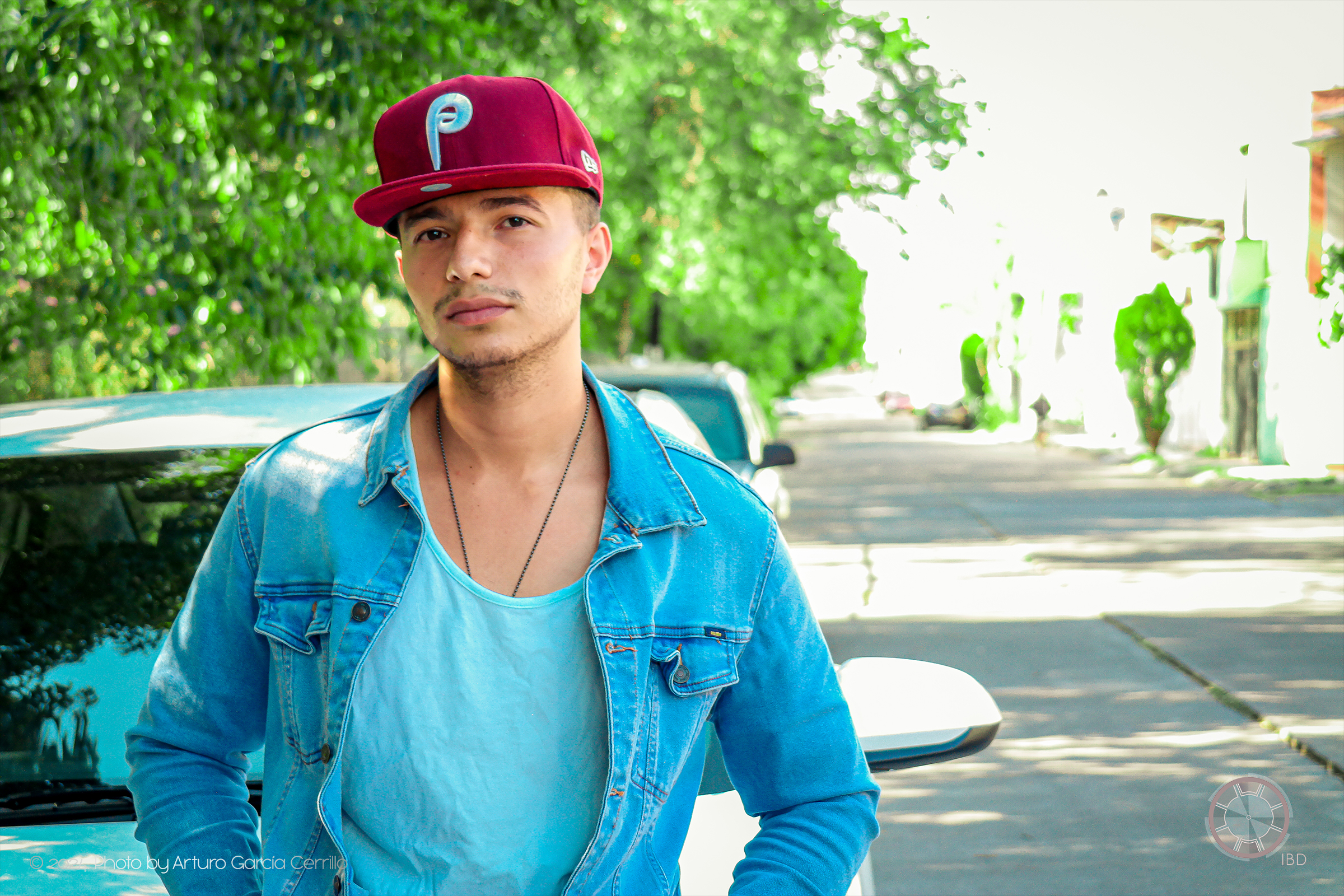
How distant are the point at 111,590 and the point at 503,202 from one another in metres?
1.73

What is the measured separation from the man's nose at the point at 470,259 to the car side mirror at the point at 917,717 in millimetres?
930

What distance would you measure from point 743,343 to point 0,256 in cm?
2665

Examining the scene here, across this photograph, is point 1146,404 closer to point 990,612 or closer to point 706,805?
point 990,612

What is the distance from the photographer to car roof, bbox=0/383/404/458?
2938 millimetres

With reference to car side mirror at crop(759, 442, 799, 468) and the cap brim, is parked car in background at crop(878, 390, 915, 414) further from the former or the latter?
the cap brim

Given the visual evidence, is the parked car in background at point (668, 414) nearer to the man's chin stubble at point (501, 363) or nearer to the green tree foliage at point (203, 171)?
the man's chin stubble at point (501, 363)

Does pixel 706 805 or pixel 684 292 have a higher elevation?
pixel 684 292

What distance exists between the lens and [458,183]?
165 centimetres

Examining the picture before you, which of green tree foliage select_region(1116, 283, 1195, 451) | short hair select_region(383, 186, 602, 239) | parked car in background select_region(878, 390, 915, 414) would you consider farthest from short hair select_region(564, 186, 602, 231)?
parked car in background select_region(878, 390, 915, 414)

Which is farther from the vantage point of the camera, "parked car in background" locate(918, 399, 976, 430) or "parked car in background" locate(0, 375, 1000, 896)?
"parked car in background" locate(918, 399, 976, 430)

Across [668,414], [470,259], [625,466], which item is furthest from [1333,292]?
[470,259]

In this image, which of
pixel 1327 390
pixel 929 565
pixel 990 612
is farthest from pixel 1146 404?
pixel 990 612

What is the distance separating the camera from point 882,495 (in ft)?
74.9

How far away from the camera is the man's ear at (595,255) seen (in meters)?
1.82
